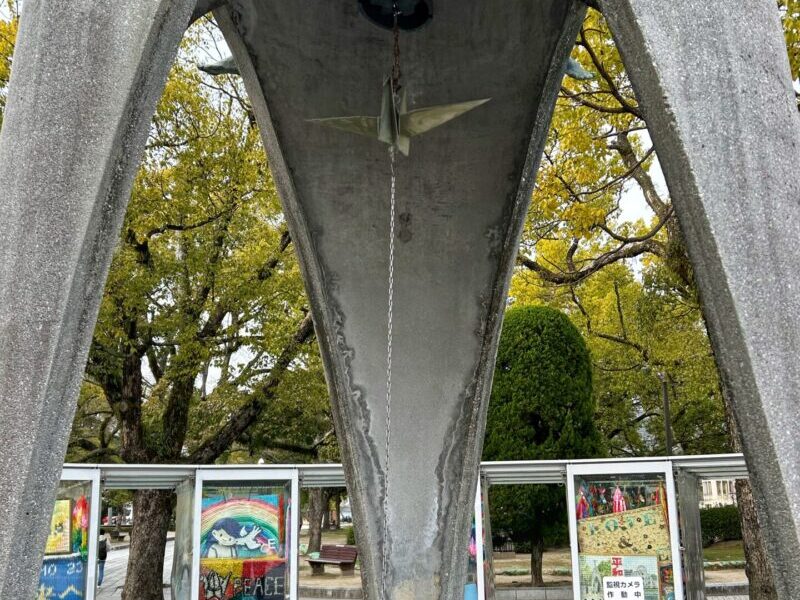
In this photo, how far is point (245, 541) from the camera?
29.9 ft

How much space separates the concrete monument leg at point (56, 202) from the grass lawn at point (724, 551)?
69.2ft

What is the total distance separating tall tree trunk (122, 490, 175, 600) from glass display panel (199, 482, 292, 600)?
3.46 m

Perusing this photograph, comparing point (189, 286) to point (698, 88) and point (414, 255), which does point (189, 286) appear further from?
point (698, 88)

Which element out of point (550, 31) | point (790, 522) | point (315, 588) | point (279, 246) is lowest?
point (315, 588)

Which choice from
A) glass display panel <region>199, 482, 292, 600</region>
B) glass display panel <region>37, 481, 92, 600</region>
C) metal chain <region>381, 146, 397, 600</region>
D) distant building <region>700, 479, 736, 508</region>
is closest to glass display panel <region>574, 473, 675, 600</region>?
glass display panel <region>199, 482, 292, 600</region>

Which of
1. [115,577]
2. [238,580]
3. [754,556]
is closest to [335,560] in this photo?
[115,577]

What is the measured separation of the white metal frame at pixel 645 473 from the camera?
29.4ft

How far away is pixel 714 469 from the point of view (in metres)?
9.54

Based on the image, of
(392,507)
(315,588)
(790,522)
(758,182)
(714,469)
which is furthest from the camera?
(315,588)

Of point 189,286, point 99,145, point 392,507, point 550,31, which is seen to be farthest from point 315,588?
point 99,145

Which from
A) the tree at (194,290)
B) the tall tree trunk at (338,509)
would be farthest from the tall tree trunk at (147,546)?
the tall tree trunk at (338,509)

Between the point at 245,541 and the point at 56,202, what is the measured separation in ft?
23.0

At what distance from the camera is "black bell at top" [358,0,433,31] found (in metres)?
5.28

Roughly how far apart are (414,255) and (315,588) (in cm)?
1185
